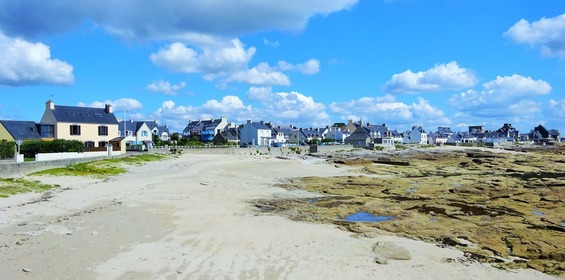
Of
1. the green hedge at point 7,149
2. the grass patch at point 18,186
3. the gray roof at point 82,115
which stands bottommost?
the grass patch at point 18,186

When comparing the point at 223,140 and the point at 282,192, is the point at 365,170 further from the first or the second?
the point at 223,140

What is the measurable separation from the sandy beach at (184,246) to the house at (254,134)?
90206 millimetres

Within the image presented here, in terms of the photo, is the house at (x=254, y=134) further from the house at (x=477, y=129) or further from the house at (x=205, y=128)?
the house at (x=477, y=129)

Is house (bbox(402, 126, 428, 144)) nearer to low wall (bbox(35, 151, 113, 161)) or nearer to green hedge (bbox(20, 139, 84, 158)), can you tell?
low wall (bbox(35, 151, 113, 161))

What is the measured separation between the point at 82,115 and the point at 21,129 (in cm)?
780

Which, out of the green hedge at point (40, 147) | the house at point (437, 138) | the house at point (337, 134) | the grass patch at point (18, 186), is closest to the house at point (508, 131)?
the house at point (437, 138)

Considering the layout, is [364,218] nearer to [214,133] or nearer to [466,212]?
[466,212]

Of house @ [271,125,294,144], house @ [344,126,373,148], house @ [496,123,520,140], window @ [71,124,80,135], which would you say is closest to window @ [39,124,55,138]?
window @ [71,124,80,135]

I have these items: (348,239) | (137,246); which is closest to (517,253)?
(348,239)

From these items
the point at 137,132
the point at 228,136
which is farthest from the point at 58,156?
the point at 228,136

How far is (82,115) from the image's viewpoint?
187 feet

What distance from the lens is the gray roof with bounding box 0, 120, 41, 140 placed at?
49.4 meters

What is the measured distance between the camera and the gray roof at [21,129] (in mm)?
49375

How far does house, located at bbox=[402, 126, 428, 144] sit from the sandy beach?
474ft
